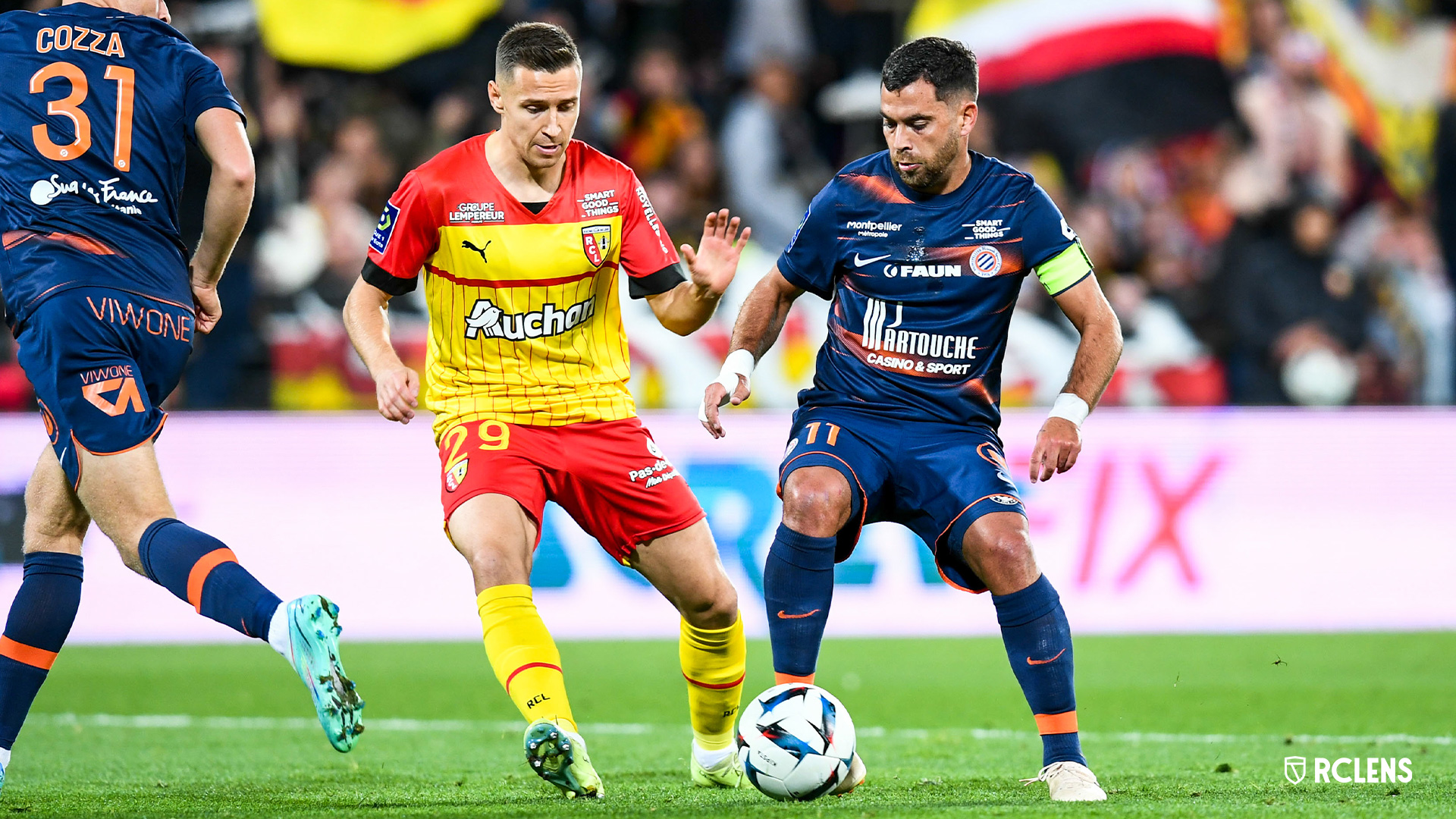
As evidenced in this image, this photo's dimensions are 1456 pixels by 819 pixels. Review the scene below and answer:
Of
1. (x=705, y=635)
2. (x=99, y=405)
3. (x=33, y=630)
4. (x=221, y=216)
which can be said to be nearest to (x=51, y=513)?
(x=33, y=630)

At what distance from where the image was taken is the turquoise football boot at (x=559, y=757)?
162 inches

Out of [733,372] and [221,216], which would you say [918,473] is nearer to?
[733,372]

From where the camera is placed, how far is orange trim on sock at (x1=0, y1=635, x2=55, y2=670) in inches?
185

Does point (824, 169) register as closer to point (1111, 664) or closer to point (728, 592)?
point (1111, 664)

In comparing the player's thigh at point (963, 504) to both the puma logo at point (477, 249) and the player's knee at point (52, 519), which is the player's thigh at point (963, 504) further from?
the player's knee at point (52, 519)

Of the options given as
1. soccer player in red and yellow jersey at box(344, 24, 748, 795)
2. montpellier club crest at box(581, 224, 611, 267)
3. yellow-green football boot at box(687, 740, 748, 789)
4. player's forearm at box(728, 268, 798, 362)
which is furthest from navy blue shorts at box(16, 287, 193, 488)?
yellow-green football boot at box(687, 740, 748, 789)

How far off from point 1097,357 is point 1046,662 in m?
0.96

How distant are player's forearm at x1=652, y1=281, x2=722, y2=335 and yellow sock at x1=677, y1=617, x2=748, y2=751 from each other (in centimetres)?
100

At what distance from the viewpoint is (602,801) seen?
446 cm

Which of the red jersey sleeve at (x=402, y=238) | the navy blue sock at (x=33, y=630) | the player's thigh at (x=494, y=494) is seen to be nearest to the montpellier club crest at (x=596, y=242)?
the red jersey sleeve at (x=402, y=238)

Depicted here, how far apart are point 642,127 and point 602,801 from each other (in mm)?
Result: 8579

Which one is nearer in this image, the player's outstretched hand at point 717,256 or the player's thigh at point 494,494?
the player's thigh at point 494,494

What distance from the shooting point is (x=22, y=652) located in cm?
469

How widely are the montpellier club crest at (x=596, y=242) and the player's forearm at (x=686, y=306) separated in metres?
0.24
